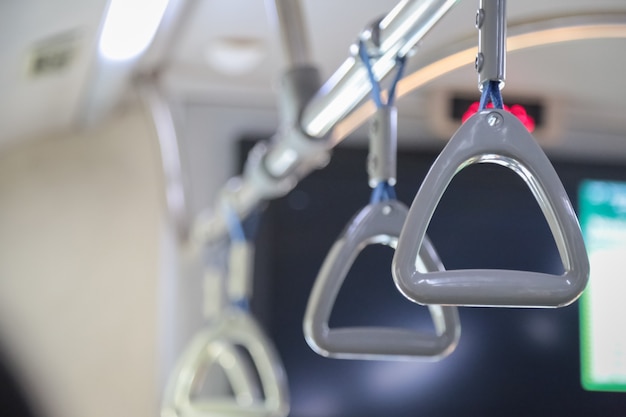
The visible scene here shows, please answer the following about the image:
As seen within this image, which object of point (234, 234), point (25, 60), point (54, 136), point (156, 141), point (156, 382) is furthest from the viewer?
point (54, 136)

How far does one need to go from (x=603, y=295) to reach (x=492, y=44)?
1.63 meters

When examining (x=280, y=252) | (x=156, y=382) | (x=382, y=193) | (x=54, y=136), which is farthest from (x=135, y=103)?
(x=382, y=193)

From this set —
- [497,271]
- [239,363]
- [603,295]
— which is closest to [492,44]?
[497,271]

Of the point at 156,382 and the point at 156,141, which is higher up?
the point at 156,141

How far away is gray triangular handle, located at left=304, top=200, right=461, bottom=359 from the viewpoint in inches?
24.6

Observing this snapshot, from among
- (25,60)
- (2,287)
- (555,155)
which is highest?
(555,155)

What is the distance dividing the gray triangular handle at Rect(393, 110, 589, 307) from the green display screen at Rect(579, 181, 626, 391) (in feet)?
5.13

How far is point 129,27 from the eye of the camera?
4.42 feet

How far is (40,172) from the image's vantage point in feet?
6.64

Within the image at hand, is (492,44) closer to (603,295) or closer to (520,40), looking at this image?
(520,40)

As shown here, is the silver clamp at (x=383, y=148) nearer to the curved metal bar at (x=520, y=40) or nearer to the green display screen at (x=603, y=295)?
the curved metal bar at (x=520, y=40)

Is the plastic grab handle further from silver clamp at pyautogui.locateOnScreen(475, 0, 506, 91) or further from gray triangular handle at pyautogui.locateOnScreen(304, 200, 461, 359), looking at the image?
silver clamp at pyautogui.locateOnScreen(475, 0, 506, 91)

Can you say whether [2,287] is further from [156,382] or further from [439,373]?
[439,373]

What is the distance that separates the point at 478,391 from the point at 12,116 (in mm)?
1200
